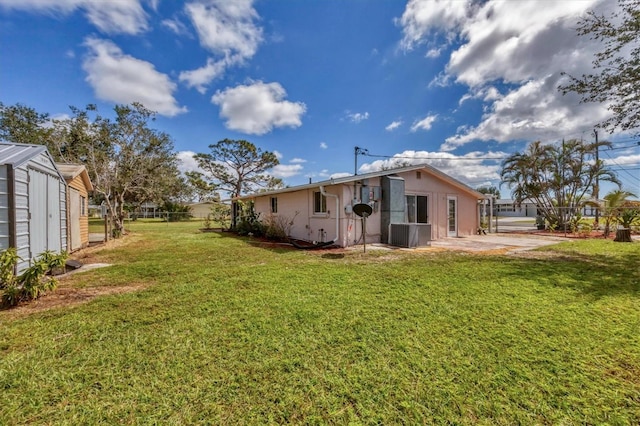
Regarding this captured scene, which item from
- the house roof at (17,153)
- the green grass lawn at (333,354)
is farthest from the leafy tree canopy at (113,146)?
the green grass lawn at (333,354)

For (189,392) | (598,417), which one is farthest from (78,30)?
(598,417)

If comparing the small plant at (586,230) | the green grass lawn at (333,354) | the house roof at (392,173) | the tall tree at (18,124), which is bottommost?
the green grass lawn at (333,354)

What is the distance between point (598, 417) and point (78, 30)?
14.2m

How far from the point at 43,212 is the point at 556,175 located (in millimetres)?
23357

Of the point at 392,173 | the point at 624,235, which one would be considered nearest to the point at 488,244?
the point at 392,173

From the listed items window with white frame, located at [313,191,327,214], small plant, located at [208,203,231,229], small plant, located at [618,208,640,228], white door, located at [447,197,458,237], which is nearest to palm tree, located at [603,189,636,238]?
small plant, located at [618,208,640,228]

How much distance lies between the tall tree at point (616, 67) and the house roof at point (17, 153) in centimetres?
1305

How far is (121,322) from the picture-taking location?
3385 mm

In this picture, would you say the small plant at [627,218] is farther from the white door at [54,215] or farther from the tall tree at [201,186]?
the tall tree at [201,186]

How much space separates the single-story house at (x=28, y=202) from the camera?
4832 millimetres

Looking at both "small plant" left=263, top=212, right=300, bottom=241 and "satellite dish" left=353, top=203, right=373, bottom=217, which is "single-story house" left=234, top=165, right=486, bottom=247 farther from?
"satellite dish" left=353, top=203, right=373, bottom=217

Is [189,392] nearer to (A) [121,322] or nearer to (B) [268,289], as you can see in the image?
(A) [121,322]

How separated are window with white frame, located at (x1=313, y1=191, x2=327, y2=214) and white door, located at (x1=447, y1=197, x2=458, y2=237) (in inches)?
242

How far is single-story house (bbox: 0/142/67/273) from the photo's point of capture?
15.9 ft
